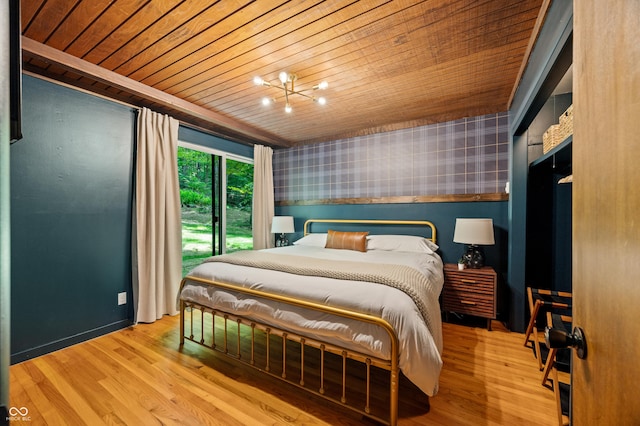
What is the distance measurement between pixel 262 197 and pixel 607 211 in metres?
4.14

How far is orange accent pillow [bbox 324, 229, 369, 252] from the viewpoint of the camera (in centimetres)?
334

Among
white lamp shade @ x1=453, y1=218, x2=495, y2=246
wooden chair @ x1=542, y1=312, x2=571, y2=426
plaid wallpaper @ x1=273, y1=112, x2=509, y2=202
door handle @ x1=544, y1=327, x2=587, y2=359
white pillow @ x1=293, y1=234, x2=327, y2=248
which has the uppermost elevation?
plaid wallpaper @ x1=273, y1=112, x2=509, y2=202

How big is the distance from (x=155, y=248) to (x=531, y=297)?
3723 mm

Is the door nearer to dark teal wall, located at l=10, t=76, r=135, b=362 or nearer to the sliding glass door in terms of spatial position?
dark teal wall, located at l=10, t=76, r=135, b=362

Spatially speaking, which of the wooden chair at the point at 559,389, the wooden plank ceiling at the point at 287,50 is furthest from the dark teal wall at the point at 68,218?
the wooden chair at the point at 559,389

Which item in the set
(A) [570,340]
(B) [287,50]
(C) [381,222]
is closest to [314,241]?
(C) [381,222]

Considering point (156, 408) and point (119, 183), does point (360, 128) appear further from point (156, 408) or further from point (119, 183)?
point (156, 408)

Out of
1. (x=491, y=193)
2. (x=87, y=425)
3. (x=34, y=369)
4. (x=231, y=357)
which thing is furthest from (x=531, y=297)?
(x=34, y=369)

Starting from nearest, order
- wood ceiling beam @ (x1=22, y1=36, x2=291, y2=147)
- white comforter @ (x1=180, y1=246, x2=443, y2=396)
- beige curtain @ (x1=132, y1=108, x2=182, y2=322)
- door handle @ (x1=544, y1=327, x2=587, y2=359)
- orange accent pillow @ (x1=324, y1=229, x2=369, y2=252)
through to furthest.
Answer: door handle @ (x1=544, y1=327, x2=587, y2=359) → white comforter @ (x1=180, y1=246, x2=443, y2=396) → wood ceiling beam @ (x1=22, y1=36, x2=291, y2=147) → beige curtain @ (x1=132, y1=108, x2=182, y2=322) → orange accent pillow @ (x1=324, y1=229, x2=369, y2=252)

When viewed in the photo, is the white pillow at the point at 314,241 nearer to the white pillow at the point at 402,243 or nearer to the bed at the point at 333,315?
the white pillow at the point at 402,243

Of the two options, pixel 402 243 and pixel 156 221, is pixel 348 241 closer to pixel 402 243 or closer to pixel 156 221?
pixel 402 243

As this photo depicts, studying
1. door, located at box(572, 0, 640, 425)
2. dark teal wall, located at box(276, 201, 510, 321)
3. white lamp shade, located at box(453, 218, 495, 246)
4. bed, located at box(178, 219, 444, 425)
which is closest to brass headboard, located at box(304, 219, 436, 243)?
dark teal wall, located at box(276, 201, 510, 321)

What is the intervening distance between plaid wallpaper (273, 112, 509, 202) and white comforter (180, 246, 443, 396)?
1.58 m

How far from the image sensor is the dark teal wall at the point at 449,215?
308 cm
